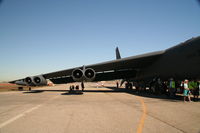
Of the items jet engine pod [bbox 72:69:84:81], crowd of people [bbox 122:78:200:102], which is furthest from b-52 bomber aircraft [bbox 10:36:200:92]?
crowd of people [bbox 122:78:200:102]

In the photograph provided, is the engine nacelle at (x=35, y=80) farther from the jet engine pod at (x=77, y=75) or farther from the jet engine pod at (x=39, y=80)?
the jet engine pod at (x=77, y=75)

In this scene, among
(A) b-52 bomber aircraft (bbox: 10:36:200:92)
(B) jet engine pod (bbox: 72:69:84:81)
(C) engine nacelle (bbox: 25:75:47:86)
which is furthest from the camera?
(C) engine nacelle (bbox: 25:75:47:86)

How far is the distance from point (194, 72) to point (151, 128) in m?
8.04

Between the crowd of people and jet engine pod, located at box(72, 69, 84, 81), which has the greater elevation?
jet engine pod, located at box(72, 69, 84, 81)

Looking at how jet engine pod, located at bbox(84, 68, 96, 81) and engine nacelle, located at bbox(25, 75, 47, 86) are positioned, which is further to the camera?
engine nacelle, located at bbox(25, 75, 47, 86)

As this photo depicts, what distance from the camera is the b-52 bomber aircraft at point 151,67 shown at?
36.3ft

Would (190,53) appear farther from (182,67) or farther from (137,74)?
(137,74)

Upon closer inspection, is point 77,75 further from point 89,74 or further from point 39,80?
point 39,80

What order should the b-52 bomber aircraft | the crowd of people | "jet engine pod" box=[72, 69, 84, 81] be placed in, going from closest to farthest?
the b-52 bomber aircraft
the crowd of people
"jet engine pod" box=[72, 69, 84, 81]

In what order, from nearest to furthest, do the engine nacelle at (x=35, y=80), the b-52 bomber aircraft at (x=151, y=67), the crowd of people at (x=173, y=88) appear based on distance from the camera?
the b-52 bomber aircraft at (x=151, y=67) < the crowd of people at (x=173, y=88) < the engine nacelle at (x=35, y=80)

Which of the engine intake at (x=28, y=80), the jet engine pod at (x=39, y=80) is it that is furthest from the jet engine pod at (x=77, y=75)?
the engine intake at (x=28, y=80)

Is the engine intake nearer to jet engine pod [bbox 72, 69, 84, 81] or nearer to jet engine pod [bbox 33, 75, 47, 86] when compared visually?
jet engine pod [bbox 33, 75, 47, 86]

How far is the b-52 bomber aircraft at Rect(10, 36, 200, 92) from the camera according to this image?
1105cm

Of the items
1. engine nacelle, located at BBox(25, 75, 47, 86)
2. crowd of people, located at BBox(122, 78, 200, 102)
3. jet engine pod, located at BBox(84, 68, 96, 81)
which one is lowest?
crowd of people, located at BBox(122, 78, 200, 102)
